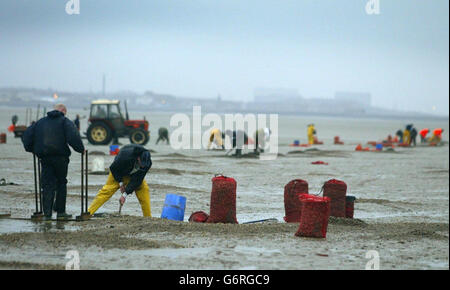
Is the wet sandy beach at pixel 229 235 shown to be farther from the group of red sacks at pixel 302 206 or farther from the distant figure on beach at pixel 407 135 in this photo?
the distant figure on beach at pixel 407 135

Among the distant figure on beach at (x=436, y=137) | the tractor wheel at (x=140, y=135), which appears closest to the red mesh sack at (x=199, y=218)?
the tractor wheel at (x=140, y=135)

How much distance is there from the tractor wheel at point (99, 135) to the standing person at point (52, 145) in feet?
66.8

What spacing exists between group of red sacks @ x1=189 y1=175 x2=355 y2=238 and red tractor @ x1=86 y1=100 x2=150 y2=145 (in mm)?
20073

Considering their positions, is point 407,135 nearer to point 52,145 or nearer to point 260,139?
point 260,139

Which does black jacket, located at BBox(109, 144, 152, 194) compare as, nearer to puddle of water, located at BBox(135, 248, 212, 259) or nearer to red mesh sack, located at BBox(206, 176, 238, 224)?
red mesh sack, located at BBox(206, 176, 238, 224)

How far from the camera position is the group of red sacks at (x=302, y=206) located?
938 centimetres

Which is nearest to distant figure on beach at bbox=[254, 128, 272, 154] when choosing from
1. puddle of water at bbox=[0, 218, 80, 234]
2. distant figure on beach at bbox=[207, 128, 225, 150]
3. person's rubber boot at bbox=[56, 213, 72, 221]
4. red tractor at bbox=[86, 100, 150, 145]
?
distant figure on beach at bbox=[207, 128, 225, 150]

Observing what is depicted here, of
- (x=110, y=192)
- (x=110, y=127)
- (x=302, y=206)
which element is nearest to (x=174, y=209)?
(x=110, y=192)

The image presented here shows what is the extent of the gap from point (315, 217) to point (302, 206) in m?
0.74

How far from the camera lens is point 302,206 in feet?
33.1

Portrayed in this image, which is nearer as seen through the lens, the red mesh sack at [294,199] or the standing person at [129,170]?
the standing person at [129,170]
